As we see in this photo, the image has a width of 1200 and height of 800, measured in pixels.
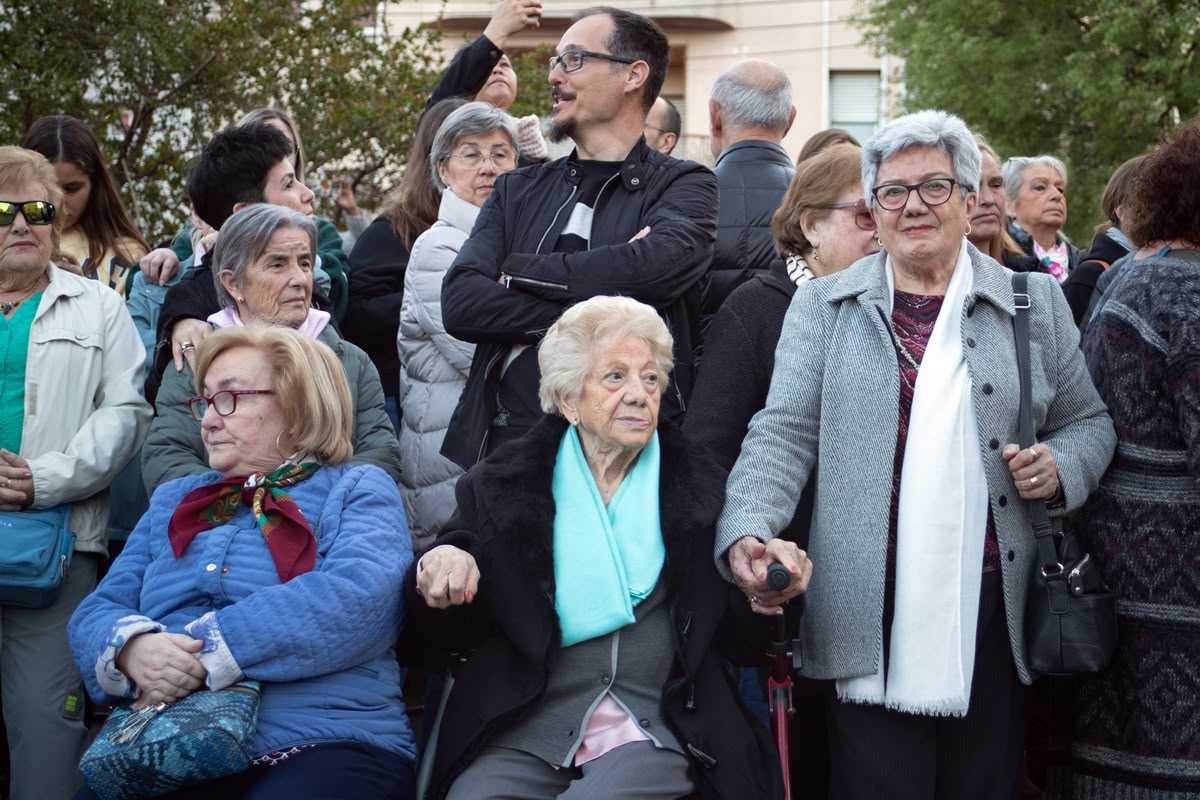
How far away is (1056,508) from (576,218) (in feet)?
5.90

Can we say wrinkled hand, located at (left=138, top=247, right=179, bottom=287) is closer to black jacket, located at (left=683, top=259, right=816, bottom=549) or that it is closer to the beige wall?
black jacket, located at (left=683, top=259, right=816, bottom=549)

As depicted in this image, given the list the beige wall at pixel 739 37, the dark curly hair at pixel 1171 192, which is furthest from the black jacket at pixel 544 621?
the beige wall at pixel 739 37

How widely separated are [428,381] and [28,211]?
152 centimetres

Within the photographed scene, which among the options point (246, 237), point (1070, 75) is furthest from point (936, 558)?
point (1070, 75)

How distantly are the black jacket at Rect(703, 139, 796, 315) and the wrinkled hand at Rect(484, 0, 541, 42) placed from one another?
101 centimetres

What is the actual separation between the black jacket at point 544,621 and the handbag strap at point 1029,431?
787mm

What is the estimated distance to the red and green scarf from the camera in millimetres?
4152

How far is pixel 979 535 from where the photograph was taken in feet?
12.9

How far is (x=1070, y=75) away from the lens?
60.4 ft

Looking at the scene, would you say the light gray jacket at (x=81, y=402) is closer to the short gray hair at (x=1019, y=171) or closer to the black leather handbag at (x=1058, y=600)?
the black leather handbag at (x=1058, y=600)

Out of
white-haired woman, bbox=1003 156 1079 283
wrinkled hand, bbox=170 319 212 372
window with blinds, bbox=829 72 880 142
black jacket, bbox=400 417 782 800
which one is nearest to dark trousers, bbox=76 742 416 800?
black jacket, bbox=400 417 782 800

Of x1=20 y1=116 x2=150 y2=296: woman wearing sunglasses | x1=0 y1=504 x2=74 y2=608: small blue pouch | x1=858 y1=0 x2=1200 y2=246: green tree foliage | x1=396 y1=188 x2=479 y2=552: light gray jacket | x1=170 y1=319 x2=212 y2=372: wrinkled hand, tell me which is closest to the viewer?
x1=0 y1=504 x2=74 y2=608: small blue pouch

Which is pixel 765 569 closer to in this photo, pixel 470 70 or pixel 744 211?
pixel 744 211

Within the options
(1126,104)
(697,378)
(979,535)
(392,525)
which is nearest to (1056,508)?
(979,535)
